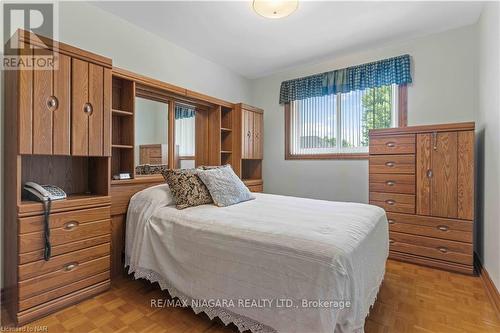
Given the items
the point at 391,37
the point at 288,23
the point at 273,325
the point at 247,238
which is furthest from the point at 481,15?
the point at 273,325

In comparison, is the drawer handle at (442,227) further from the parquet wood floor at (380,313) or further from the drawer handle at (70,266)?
the drawer handle at (70,266)

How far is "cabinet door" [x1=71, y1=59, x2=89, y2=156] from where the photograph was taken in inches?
70.6

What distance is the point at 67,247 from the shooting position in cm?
173

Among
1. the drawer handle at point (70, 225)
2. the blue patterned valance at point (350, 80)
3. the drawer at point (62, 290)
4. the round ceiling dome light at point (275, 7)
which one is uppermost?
the round ceiling dome light at point (275, 7)

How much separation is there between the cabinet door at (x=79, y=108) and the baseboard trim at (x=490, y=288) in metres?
3.11

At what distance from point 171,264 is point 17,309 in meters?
0.92

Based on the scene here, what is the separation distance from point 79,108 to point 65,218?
0.80m

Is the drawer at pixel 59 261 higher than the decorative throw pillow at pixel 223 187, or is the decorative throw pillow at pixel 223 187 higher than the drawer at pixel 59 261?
the decorative throw pillow at pixel 223 187

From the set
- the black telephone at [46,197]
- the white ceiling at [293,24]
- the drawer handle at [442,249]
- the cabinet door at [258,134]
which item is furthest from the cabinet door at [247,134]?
the drawer handle at [442,249]

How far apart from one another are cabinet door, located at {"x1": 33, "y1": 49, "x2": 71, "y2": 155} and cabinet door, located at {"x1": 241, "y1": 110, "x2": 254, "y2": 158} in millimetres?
2139

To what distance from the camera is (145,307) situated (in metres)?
1.76

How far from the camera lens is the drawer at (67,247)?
1.54m

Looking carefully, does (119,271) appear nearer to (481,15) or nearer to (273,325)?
(273,325)

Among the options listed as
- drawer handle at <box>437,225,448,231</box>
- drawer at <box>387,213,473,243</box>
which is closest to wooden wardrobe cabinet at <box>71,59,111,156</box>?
drawer at <box>387,213,473,243</box>
